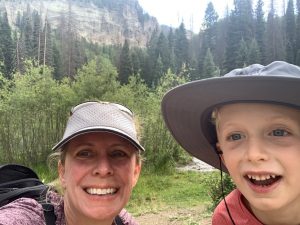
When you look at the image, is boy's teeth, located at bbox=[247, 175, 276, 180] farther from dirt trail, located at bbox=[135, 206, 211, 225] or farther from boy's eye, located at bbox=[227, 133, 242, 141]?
dirt trail, located at bbox=[135, 206, 211, 225]

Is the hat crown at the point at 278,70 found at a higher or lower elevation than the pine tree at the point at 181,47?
higher

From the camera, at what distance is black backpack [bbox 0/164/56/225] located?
163cm

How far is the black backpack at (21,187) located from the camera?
64.2 inches

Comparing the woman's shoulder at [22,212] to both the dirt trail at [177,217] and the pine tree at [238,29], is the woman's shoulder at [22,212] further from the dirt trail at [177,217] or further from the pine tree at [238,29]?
the pine tree at [238,29]

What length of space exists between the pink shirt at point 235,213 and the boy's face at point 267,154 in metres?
0.20

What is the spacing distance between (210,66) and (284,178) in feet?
145

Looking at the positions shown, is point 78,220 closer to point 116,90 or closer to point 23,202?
point 23,202

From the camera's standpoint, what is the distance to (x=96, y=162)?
1.70 meters

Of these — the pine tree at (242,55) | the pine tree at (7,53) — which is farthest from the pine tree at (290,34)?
the pine tree at (7,53)

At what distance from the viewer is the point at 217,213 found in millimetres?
1850

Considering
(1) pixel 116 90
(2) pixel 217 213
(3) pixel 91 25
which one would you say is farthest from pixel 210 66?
(3) pixel 91 25

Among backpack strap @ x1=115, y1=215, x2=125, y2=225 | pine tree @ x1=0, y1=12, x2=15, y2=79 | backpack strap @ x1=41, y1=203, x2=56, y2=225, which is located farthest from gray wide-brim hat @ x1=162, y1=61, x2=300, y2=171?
pine tree @ x1=0, y1=12, x2=15, y2=79

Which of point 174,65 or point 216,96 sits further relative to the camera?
point 174,65

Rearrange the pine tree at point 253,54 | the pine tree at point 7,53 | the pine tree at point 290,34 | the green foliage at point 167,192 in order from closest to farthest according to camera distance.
A: the green foliage at point 167,192
the pine tree at point 7,53
the pine tree at point 290,34
the pine tree at point 253,54
